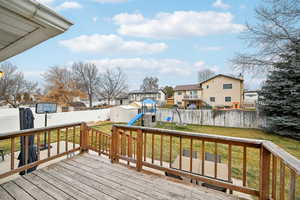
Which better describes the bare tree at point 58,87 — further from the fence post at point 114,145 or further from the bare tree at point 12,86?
the fence post at point 114,145

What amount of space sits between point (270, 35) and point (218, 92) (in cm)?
1332

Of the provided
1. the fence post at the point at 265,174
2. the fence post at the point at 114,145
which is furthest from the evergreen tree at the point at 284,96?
the fence post at the point at 114,145

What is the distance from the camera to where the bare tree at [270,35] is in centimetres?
791

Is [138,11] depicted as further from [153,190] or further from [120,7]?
[153,190]

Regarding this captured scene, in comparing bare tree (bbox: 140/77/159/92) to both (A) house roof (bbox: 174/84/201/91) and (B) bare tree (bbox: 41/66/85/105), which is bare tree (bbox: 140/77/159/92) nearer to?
(A) house roof (bbox: 174/84/201/91)

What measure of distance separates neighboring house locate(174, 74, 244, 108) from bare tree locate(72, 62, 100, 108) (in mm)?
18351

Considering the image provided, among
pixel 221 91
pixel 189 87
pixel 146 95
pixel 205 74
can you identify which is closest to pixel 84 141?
pixel 221 91

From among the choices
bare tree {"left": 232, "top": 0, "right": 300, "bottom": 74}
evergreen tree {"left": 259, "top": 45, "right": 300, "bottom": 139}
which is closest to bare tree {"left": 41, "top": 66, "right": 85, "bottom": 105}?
bare tree {"left": 232, "top": 0, "right": 300, "bottom": 74}

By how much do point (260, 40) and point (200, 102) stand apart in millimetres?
15159

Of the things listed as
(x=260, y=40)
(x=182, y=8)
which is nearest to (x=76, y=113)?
(x=182, y=8)

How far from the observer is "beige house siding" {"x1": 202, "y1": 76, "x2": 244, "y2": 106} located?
2009 centimetres

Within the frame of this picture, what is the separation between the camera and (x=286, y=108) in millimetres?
8758

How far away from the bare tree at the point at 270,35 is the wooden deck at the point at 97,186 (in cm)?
1049

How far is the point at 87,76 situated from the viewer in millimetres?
27141
